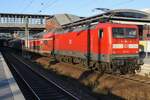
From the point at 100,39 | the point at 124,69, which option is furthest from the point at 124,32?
the point at 124,69

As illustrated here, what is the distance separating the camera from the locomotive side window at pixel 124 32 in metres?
20.7

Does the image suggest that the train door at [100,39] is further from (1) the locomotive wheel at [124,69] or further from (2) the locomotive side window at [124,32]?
(1) the locomotive wheel at [124,69]

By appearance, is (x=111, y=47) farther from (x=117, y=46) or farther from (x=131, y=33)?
(x=131, y=33)

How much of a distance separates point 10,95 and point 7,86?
2394mm

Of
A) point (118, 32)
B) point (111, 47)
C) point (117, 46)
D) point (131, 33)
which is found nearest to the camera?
point (111, 47)

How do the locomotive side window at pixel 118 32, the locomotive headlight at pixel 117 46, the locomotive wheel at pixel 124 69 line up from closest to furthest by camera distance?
the locomotive headlight at pixel 117 46 → the locomotive side window at pixel 118 32 → the locomotive wheel at pixel 124 69

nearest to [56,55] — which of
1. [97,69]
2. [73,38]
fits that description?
[73,38]

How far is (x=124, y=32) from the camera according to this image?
21.2 meters

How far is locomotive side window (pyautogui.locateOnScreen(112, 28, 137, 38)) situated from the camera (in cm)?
2072

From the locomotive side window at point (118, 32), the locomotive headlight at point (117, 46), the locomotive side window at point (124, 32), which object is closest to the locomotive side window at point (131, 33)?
the locomotive side window at point (124, 32)

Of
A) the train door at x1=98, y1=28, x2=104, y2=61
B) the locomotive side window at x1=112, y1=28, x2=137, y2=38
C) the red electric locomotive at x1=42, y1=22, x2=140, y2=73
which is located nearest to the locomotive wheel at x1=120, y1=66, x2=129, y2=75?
the red electric locomotive at x1=42, y1=22, x2=140, y2=73

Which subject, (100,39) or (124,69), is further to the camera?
(100,39)

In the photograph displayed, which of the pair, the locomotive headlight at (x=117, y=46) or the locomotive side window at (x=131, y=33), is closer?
the locomotive headlight at (x=117, y=46)

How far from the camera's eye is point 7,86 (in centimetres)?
1453
